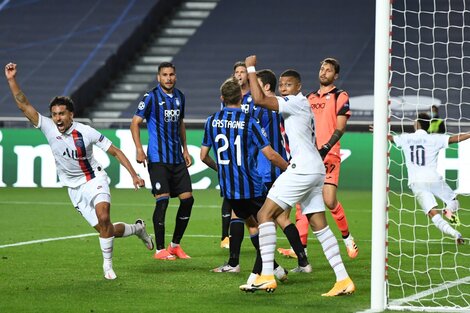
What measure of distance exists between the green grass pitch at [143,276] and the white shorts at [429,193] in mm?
805

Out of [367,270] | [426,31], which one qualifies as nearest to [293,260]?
[367,270]

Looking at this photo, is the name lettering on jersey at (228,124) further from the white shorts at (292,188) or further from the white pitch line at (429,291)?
the white pitch line at (429,291)

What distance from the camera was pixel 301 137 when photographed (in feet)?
27.1

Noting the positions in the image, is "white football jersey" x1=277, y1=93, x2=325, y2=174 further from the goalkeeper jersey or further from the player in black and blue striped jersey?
the goalkeeper jersey

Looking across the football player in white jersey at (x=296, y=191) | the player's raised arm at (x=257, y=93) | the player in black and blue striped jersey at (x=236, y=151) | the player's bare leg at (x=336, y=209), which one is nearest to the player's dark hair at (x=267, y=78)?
the player in black and blue striped jersey at (x=236, y=151)

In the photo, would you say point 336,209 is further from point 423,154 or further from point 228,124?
point 423,154

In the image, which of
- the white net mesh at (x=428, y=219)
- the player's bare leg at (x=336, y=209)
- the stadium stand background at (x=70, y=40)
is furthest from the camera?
the stadium stand background at (x=70, y=40)

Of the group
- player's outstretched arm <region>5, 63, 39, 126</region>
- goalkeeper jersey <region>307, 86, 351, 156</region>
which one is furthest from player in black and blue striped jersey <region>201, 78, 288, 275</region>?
goalkeeper jersey <region>307, 86, 351, 156</region>

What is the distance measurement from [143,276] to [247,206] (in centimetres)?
117

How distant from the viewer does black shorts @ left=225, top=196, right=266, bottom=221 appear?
895 cm

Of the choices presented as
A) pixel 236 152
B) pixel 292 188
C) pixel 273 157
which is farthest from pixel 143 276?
pixel 292 188

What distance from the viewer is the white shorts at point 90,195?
367 inches

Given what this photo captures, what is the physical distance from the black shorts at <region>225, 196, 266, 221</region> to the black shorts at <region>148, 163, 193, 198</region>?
82.5 inches

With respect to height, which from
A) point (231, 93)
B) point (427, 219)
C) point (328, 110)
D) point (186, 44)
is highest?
point (186, 44)
